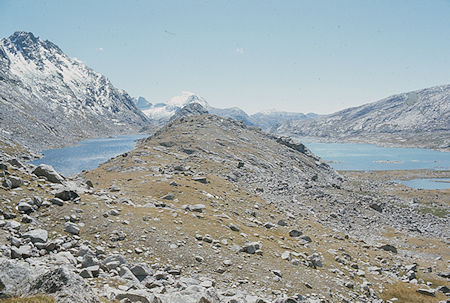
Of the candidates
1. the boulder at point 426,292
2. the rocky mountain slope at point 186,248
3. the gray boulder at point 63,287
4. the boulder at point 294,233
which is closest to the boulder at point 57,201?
the rocky mountain slope at point 186,248

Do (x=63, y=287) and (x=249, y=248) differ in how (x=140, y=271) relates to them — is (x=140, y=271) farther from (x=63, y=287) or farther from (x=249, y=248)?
(x=249, y=248)

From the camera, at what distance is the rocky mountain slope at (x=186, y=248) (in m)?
15.2

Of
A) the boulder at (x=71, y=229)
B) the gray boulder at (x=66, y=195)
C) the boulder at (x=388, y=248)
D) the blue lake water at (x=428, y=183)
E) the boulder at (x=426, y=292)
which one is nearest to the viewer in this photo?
the boulder at (x=71, y=229)

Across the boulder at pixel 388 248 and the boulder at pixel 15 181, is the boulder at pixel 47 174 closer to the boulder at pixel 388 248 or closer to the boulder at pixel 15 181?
the boulder at pixel 15 181

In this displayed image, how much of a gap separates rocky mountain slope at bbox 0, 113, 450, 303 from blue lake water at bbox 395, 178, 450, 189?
105 m

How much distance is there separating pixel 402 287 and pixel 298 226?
16.3 metres

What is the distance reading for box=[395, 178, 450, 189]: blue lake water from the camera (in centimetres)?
14425

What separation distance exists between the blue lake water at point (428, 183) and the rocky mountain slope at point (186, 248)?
10476cm

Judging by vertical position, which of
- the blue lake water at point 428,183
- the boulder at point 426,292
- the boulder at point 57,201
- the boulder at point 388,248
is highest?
the boulder at point 57,201

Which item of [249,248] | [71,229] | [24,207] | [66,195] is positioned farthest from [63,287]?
[249,248]

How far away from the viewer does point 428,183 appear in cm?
15288

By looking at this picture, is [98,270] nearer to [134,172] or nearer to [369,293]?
[369,293]

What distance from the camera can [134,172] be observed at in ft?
195

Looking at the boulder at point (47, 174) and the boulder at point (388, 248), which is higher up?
the boulder at point (47, 174)
